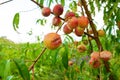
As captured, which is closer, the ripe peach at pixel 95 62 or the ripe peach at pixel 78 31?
the ripe peach at pixel 78 31

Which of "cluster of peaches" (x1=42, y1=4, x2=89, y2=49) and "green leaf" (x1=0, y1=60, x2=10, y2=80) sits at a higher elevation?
"cluster of peaches" (x1=42, y1=4, x2=89, y2=49)

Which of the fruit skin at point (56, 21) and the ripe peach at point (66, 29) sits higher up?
the fruit skin at point (56, 21)

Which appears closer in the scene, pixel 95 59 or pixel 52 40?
pixel 52 40

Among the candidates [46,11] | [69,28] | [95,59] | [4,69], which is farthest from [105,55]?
[4,69]

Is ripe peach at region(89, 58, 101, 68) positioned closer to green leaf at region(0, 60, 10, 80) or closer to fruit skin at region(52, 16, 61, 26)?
fruit skin at region(52, 16, 61, 26)

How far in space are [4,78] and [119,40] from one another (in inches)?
48.8

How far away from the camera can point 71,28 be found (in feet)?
5.42

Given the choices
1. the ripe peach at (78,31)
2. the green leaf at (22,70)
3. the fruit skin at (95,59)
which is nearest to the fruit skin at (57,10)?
the ripe peach at (78,31)

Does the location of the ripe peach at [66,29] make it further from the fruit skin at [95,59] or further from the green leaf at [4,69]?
the green leaf at [4,69]

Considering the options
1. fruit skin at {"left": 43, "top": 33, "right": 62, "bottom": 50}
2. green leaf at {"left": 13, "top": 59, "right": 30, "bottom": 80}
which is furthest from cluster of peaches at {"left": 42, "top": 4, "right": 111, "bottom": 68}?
green leaf at {"left": 13, "top": 59, "right": 30, "bottom": 80}

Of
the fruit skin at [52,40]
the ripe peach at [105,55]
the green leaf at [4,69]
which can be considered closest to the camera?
the green leaf at [4,69]

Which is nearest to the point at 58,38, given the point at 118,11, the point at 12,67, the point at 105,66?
the point at 12,67

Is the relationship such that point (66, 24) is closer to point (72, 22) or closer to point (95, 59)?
point (72, 22)

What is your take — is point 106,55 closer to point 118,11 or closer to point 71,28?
point 71,28
